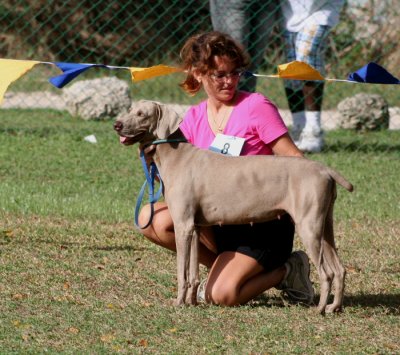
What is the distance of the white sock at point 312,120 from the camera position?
10.1 metres

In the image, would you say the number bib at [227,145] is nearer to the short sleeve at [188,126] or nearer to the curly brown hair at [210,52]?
the short sleeve at [188,126]

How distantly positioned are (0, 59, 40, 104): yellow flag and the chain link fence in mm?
7466

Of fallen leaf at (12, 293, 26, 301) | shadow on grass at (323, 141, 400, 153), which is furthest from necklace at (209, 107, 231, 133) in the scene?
shadow on grass at (323, 141, 400, 153)

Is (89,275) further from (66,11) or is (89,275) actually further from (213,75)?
(66,11)

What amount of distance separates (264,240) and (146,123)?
97 centimetres

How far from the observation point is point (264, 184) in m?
4.79

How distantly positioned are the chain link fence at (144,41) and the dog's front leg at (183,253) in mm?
8289

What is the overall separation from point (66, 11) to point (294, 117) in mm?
6397

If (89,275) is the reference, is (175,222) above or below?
above

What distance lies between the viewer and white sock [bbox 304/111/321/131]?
10062 mm

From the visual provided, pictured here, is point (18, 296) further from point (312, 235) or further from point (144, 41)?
point (144, 41)

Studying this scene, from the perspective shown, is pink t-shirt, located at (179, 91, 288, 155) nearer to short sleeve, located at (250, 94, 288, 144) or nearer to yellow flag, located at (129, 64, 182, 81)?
short sleeve, located at (250, 94, 288, 144)

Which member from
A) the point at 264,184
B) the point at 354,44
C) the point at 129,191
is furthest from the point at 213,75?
the point at 354,44

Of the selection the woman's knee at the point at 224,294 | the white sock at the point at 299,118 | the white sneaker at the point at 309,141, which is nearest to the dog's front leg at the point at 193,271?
the woman's knee at the point at 224,294
